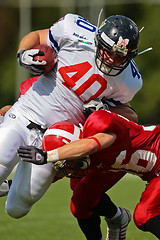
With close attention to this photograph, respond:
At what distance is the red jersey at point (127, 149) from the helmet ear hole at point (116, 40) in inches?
18.5

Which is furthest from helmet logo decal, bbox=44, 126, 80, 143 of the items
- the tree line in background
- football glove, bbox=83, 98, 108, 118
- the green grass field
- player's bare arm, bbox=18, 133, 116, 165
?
the tree line in background

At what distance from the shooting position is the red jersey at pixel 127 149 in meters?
3.80

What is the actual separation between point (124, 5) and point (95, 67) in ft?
50.7

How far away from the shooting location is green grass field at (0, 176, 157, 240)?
17.1 feet

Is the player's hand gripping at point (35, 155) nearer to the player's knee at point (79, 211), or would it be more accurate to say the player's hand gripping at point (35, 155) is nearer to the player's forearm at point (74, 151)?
the player's forearm at point (74, 151)

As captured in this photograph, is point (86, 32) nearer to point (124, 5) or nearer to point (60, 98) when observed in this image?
point (60, 98)

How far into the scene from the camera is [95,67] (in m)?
4.31

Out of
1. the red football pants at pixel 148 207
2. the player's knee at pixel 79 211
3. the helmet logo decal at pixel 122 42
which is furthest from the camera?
the player's knee at pixel 79 211

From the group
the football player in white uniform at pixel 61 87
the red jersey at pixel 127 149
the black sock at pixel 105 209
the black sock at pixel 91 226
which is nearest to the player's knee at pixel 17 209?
the football player in white uniform at pixel 61 87

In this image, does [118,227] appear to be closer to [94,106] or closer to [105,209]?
[105,209]

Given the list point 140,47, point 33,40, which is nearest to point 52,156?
point 33,40

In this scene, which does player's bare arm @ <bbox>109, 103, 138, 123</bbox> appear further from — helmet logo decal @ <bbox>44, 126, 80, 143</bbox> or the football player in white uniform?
helmet logo decal @ <bbox>44, 126, 80, 143</bbox>

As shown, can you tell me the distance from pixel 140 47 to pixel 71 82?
12.5m

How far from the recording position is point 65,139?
12.7 feet
